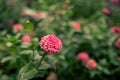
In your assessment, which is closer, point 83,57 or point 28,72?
point 28,72

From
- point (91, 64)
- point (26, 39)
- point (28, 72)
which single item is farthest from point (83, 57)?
point (28, 72)

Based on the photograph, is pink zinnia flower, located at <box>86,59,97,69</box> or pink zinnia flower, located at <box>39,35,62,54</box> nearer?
pink zinnia flower, located at <box>39,35,62,54</box>

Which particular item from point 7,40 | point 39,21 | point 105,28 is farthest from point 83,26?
point 7,40

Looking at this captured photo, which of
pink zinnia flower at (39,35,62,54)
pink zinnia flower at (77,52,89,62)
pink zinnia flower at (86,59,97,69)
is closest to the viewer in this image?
pink zinnia flower at (39,35,62,54)

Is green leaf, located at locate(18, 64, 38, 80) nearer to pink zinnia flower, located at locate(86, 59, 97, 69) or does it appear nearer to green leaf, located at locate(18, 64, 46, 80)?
green leaf, located at locate(18, 64, 46, 80)

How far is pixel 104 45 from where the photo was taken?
10.9 ft

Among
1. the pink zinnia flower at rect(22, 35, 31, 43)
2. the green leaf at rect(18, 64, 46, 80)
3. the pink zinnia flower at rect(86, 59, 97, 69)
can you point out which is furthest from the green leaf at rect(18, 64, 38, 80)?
the pink zinnia flower at rect(86, 59, 97, 69)

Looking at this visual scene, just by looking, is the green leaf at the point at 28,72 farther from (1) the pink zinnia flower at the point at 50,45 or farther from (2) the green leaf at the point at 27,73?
(1) the pink zinnia flower at the point at 50,45

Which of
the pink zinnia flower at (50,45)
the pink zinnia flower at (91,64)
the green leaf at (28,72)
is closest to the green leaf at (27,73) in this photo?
the green leaf at (28,72)

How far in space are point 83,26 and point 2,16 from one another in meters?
0.82

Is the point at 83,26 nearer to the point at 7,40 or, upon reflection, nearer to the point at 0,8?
the point at 0,8

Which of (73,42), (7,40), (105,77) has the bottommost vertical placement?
(105,77)

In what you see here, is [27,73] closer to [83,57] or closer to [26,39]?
[26,39]

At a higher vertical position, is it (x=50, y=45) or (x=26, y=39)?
(x=50, y=45)
